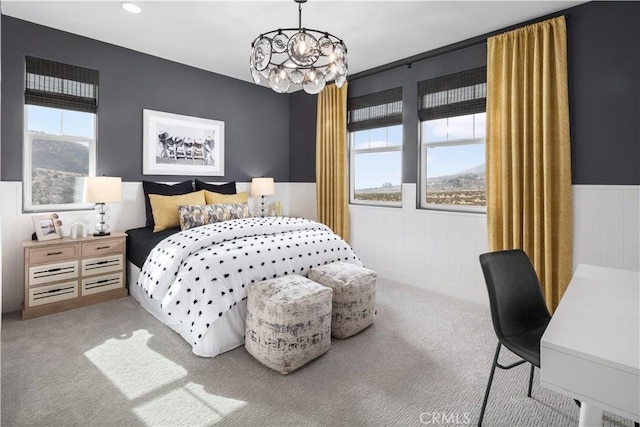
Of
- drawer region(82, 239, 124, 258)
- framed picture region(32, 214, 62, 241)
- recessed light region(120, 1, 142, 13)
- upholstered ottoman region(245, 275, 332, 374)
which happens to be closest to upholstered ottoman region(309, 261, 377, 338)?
upholstered ottoman region(245, 275, 332, 374)

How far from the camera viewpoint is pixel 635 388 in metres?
0.78

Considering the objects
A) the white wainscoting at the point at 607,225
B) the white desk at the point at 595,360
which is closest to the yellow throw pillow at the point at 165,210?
the white desk at the point at 595,360

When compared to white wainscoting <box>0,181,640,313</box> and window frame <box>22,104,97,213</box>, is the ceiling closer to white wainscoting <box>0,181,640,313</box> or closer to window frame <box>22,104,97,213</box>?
window frame <box>22,104,97,213</box>

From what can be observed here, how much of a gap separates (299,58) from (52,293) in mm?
2915

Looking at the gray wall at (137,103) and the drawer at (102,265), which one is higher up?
the gray wall at (137,103)

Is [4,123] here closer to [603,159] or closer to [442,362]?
[442,362]

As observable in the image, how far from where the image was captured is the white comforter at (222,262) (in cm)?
230

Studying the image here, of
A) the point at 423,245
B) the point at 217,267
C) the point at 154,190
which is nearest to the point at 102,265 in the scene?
the point at 154,190

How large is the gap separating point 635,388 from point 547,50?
2970mm

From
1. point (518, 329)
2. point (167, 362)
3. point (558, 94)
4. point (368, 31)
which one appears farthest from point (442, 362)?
point (368, 31)

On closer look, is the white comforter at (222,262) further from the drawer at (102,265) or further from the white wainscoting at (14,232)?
the white wainscoting at (14,232)

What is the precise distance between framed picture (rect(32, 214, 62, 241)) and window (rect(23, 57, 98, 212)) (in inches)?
8.9

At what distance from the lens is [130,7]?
2.86 m

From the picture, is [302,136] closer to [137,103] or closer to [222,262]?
[137,103]
